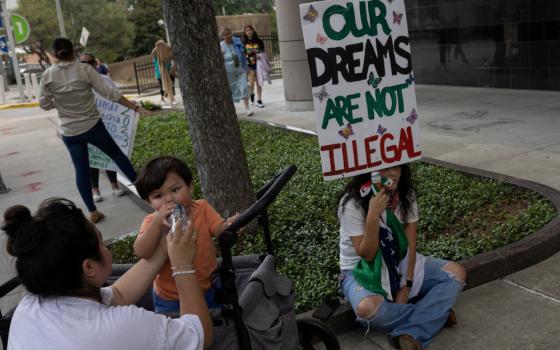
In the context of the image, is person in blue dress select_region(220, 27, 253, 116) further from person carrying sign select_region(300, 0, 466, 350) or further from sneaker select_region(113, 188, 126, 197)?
person carrying sign select_region(300, 0, 466, 350)

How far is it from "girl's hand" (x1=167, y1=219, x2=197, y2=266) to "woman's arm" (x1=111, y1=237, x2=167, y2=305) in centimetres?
25

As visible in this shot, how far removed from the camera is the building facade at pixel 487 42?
33.0 ft

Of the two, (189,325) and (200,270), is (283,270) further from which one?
(189,325)

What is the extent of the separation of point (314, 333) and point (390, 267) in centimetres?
56

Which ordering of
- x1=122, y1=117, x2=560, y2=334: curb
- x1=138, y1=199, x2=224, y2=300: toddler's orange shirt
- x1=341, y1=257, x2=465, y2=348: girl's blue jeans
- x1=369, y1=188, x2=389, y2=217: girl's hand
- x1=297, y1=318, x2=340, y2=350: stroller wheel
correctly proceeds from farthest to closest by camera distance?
x1=122, y1=117, x2=560, y2=334: curb < x1=341, y1=257, x2=465, y2=348: girl's blue jeans < x1=369, y1=188, x2=389, y2=217: girl's hand < x1=297, y1=318, x2=340, y2=350: stroller wheel < x1=138, y1=199, x2=224, y2=300: toddler's orange shirt

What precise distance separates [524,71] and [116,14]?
2950 cm

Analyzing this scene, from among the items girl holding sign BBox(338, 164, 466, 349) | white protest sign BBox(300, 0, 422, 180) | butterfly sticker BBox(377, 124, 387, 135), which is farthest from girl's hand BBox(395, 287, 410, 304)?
butterfly sticker BBox(377, 124, 387, 135)

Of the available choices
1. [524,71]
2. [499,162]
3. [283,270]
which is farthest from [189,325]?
[524,71]

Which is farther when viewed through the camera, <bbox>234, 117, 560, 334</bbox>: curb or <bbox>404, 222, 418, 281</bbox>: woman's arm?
<bbox>234, 117, 560, 334</bbox>: curb

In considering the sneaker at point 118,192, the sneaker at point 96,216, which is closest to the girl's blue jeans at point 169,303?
the sneaker at point 96,216

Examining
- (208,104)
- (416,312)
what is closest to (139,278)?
(416,312)

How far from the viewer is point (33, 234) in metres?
1.61

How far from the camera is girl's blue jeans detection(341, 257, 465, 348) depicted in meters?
2.94

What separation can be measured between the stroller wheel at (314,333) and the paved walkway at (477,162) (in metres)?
0.47
